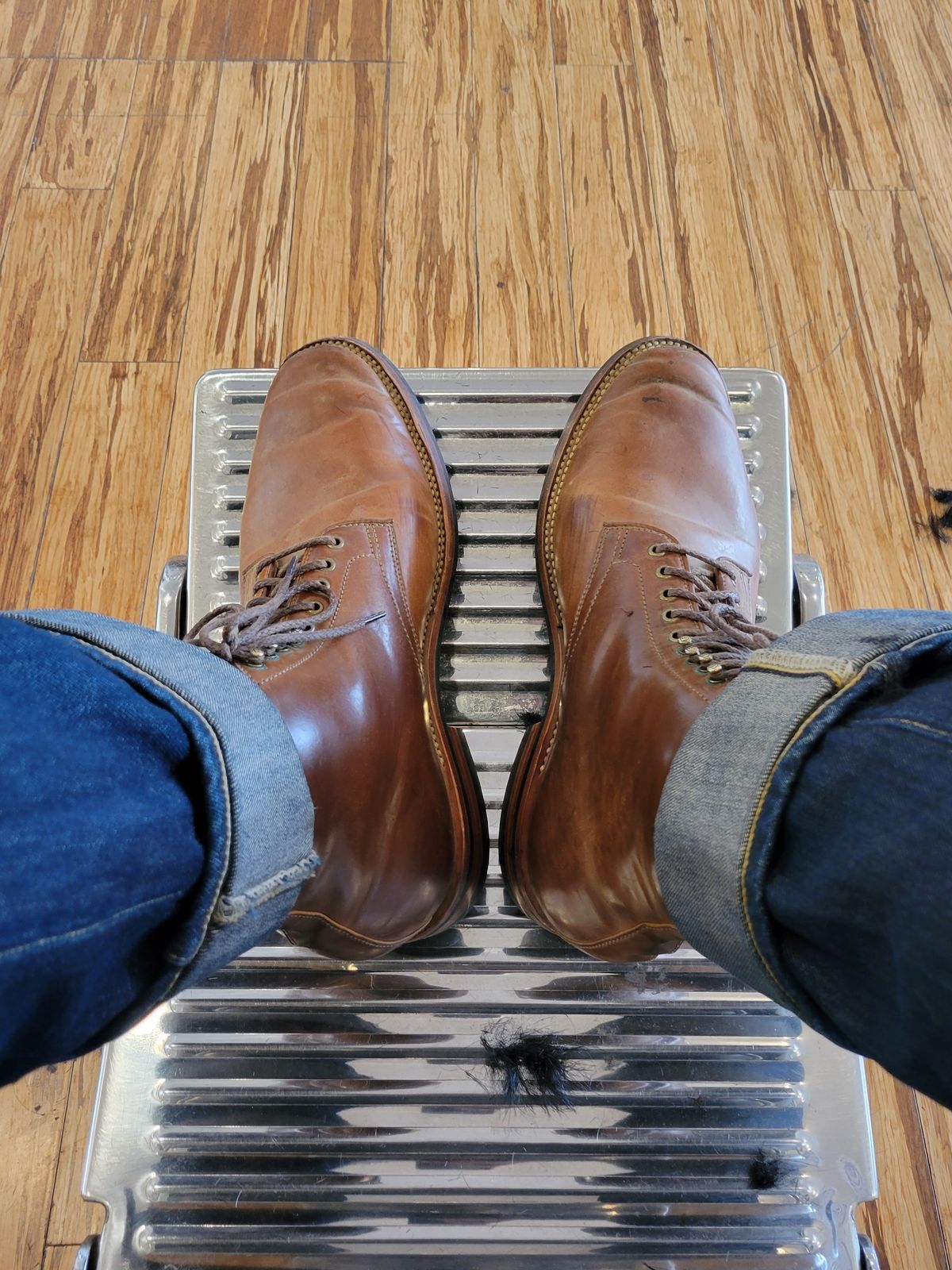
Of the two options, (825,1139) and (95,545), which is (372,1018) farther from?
(95,545)

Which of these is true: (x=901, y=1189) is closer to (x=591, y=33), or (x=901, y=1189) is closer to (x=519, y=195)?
(x=519, y=195)

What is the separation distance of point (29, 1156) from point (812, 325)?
149 centimetres

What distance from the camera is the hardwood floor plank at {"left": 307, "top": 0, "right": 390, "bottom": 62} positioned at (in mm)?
1459

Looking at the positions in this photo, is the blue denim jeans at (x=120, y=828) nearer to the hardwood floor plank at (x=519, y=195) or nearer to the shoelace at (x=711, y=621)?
the shoelace at (x=711, y=621)

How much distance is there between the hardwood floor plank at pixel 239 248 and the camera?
124 centimetres

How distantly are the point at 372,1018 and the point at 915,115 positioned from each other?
1.60 metres

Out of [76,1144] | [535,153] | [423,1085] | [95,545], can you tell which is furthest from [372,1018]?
[535,153]

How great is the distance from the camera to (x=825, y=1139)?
70 cm

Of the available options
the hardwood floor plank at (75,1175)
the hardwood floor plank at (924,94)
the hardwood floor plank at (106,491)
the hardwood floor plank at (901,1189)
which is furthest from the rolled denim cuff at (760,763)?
the hardwood floor plank at (924,94)

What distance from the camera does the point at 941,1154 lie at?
97 centimetres

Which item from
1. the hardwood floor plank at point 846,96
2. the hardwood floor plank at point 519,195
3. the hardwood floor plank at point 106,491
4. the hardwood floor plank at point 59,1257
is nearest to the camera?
the hardwood floor plank at point 59,1257

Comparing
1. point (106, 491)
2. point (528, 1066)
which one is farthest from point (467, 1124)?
point (106, 491)

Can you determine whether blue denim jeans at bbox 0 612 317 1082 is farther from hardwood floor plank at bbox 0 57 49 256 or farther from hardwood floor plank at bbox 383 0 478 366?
hardwood floor plank at bbox 0 57 49 256

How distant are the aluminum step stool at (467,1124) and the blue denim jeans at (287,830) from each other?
1.03 ft
